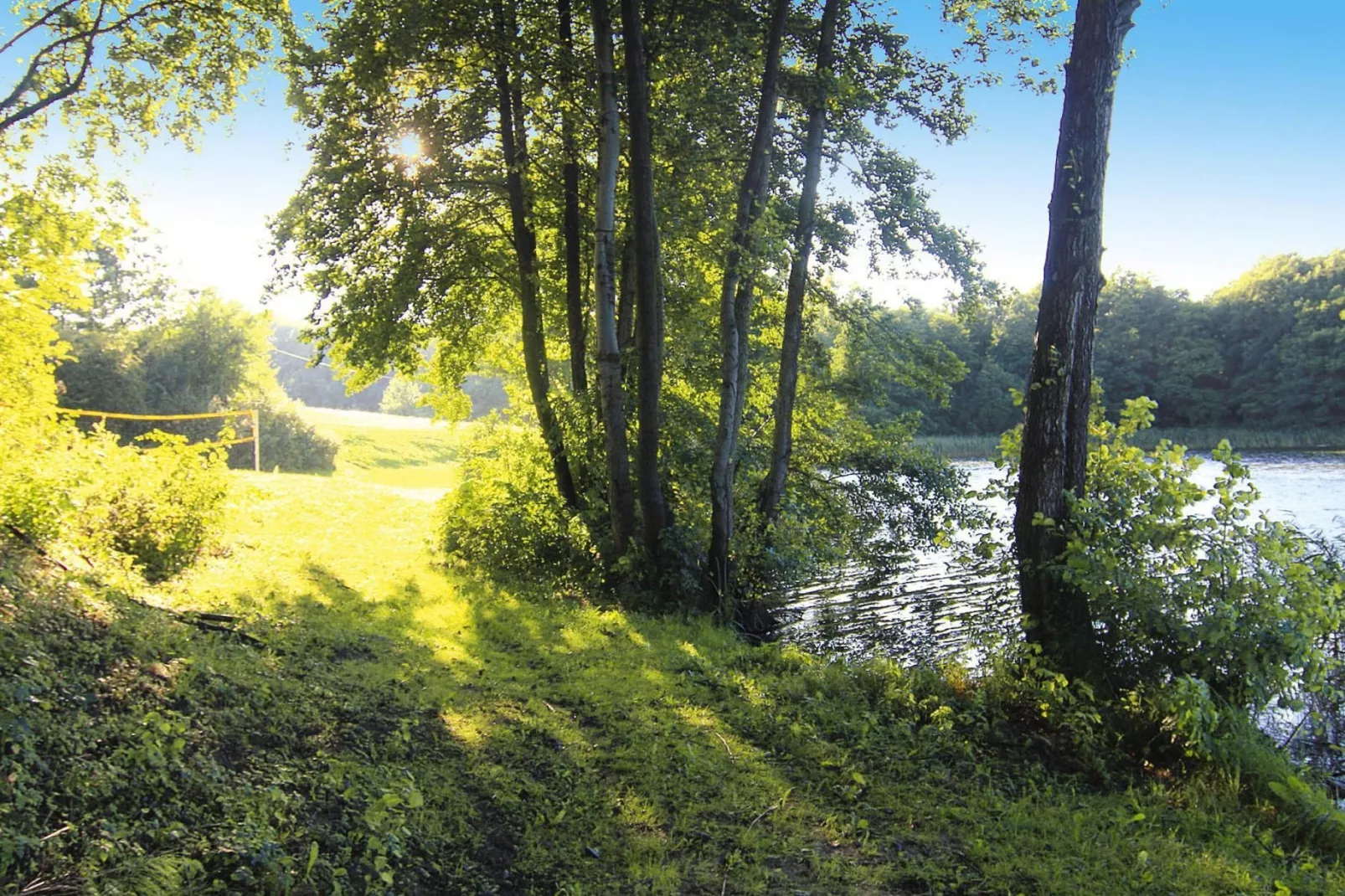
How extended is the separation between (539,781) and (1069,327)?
5.00 metres

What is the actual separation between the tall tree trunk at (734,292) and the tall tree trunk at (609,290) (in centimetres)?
112

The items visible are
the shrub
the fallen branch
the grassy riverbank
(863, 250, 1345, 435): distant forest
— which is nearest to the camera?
the fallen branch

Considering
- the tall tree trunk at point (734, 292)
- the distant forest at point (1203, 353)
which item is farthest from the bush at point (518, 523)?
the distant forest at point (1203, 353)

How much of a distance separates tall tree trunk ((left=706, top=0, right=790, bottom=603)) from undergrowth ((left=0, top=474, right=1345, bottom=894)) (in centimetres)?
287

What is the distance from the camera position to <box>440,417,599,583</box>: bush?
1119 cm

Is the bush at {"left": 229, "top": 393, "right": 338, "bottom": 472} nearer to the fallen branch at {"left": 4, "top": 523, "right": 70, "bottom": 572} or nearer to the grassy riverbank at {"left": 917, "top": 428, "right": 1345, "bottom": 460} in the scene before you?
the grassy riverbank at {"left": 917, "top": 428, "right": 1345, "bottom": 460}

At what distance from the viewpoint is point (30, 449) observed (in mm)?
7105

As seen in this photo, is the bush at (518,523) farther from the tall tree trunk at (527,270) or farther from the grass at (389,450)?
the grass at (389,450)

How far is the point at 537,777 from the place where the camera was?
461cm

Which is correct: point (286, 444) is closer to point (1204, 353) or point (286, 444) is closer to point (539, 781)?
point (539, 781)

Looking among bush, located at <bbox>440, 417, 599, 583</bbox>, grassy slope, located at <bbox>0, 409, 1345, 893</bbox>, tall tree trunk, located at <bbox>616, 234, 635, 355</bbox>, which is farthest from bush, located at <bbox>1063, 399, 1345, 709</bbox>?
tall tree trunk, located at <bbox>616, 234, 635, 355</bbox>

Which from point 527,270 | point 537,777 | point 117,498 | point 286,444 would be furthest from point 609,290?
point 286,444

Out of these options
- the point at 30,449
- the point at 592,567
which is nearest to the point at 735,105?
the point at 592,567

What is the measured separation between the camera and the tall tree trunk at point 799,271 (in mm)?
10367
